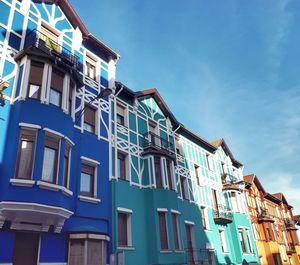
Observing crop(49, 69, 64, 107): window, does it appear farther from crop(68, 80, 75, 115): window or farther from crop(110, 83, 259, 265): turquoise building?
crop(110, 83, 259, 265): turquoise building

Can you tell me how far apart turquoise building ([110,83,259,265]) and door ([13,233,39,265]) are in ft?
10.2

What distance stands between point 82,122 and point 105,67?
5.38m

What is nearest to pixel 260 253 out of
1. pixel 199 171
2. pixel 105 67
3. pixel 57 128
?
pixel 199 171

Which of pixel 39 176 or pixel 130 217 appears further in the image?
pixel 130 217

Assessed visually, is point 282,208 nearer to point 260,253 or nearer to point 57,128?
point 260,253

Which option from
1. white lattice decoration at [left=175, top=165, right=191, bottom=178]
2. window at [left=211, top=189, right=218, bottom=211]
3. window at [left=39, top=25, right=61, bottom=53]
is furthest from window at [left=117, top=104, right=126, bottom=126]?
window at [left=211, top=189, right=218, bottom=211]

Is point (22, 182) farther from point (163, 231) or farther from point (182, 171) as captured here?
point (182, 171)

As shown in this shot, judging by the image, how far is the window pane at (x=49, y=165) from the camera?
1223 cm

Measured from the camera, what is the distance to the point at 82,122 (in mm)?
16250

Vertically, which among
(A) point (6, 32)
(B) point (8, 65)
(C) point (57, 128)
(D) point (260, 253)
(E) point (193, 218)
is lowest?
(D) point (260, 253)

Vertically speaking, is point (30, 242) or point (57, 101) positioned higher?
point (57, 101)

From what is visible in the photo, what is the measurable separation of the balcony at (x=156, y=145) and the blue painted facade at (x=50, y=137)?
359 centimetres

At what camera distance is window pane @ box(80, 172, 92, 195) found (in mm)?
15016

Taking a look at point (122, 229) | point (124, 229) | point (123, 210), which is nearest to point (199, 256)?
point (124, 229)
